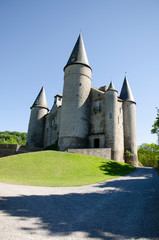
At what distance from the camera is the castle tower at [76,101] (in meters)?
32.4

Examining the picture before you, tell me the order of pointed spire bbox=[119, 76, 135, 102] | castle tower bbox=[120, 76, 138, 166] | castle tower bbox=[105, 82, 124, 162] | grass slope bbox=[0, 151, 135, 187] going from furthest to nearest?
pointed spire bbox=[119, 76, 135, 102] < castle tower bbox=[120, 76, 138, 166] < castle tower bbox=[105, 82, 124, 162] < grass slope bbox=[0, 151, 135, 187]

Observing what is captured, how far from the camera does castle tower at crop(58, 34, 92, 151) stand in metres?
32.4

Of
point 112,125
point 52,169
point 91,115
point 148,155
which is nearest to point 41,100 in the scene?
point 91,115

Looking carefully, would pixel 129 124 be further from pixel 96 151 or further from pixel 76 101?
pixel 96 151

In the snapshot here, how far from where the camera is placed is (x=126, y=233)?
4.77 m

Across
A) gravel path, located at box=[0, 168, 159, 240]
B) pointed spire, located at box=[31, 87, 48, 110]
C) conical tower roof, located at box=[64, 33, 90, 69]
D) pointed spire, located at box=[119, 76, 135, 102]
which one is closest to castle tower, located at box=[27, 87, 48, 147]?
pointed spire, located at box=[31, 87, 48, 110]

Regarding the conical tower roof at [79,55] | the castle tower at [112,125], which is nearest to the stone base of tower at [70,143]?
the castle tower at [112,125]

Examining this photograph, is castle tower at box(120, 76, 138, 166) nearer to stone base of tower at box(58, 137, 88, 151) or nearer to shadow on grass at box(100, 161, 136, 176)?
stone base of tower at box(58, 137, 88, 151)

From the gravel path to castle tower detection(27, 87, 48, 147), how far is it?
3738 cm

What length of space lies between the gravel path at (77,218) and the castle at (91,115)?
23284 mm

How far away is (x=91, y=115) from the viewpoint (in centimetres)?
3594

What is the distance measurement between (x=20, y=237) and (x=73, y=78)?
110 ft

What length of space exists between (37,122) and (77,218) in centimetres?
4219

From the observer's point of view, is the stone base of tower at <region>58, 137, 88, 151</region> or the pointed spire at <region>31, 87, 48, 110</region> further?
the pointed spire at <region>31, 87, 48, 110</region>
